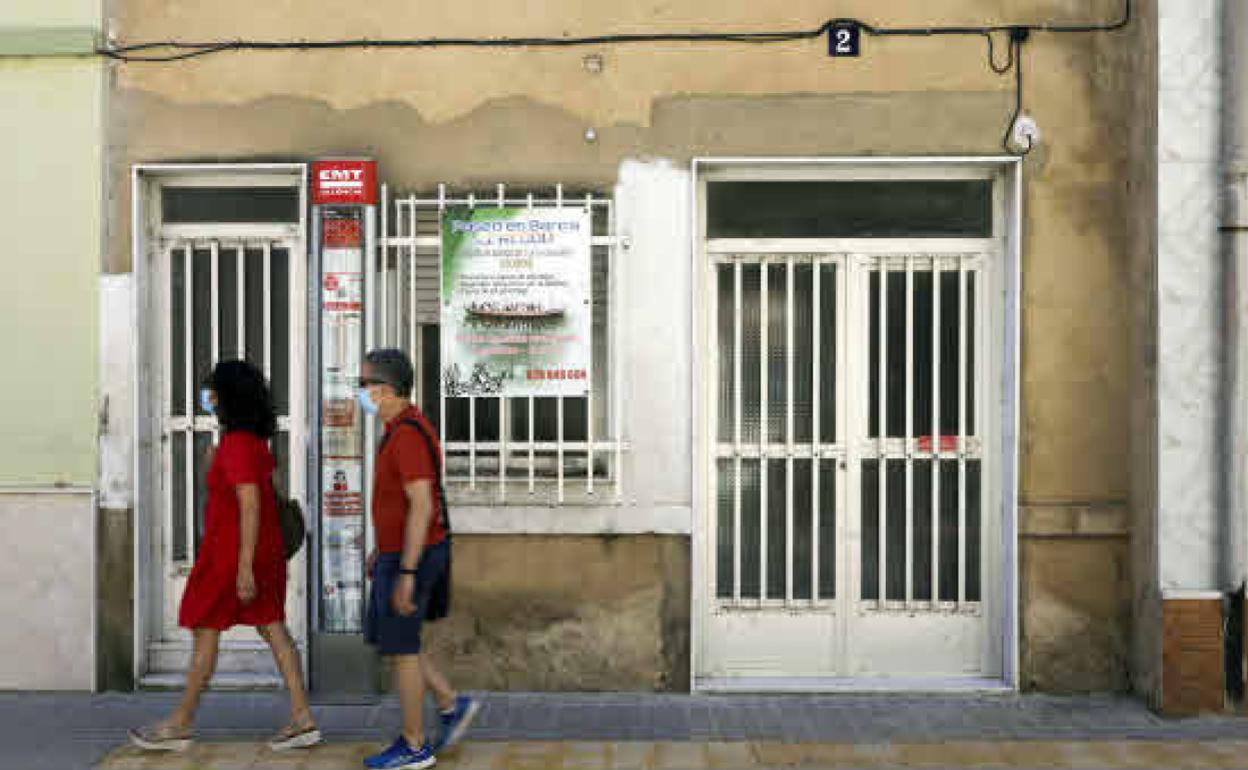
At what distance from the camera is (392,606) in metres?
5.36

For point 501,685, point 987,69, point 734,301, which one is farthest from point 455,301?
point 987,69

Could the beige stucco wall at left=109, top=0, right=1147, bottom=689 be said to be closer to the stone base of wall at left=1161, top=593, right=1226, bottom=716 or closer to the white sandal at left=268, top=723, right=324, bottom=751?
the stone base of wall at left=1161, top=593, right=1226, bottom=716

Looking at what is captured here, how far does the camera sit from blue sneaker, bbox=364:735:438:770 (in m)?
5.48

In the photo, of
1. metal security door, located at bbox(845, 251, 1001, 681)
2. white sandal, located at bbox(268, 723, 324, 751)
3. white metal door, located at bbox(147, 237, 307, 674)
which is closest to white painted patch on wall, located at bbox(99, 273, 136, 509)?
white metal door, located at bbox(147, 237, 307, 674)

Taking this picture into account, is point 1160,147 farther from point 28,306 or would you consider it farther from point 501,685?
point 28,306

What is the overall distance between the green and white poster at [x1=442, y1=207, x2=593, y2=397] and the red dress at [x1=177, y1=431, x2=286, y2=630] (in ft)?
4.89

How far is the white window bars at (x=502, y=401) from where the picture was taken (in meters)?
6.87

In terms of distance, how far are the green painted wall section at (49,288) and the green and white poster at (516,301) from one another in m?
2.00

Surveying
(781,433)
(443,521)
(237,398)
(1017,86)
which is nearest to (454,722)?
(443,521)

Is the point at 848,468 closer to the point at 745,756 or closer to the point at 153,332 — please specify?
the point at 745,756

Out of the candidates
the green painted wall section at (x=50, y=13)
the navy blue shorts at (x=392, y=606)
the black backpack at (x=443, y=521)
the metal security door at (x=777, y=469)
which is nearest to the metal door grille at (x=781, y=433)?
the metal security door at (x=777, y=469)

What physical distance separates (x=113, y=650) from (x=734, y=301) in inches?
156

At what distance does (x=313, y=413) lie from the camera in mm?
6777

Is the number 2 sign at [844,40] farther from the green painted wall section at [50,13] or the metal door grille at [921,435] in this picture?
the green painted wall section at [50,13]
